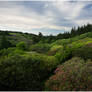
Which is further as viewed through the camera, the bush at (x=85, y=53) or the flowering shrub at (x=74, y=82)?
the bush at (x=85, y=53)

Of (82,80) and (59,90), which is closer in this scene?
(59,90)

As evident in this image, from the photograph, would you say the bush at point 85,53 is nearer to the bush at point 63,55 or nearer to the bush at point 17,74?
the bush at point 63,55

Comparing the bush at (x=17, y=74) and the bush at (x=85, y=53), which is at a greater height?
the bush at (x=85, y=53)

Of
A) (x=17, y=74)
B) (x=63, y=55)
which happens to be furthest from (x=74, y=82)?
(x=63, y=55)

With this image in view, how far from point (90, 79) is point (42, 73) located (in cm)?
479

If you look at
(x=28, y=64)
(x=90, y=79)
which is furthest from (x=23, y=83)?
(x=90, y=79)

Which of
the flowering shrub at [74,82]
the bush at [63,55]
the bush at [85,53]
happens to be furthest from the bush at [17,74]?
the bush at [85,53]

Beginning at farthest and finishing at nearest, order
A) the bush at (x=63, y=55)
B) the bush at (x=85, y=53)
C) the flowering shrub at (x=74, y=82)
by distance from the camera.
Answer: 1. the bush at (x=63, y=55)
2. the bush at (x=85, y=53)
3. the flowering shrub at (x=74, y=82)

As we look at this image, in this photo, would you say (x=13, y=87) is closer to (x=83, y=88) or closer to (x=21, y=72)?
(x=21, y=72)

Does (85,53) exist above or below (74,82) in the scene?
above

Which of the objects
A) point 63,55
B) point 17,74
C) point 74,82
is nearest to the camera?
point 17,74

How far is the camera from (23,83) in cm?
627

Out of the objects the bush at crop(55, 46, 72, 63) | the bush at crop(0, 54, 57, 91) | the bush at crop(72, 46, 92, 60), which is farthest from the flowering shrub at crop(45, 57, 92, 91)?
the bush at crop(55, 46, 72, 63)

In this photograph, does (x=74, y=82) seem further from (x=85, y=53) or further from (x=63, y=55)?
(x=85, y=53)
